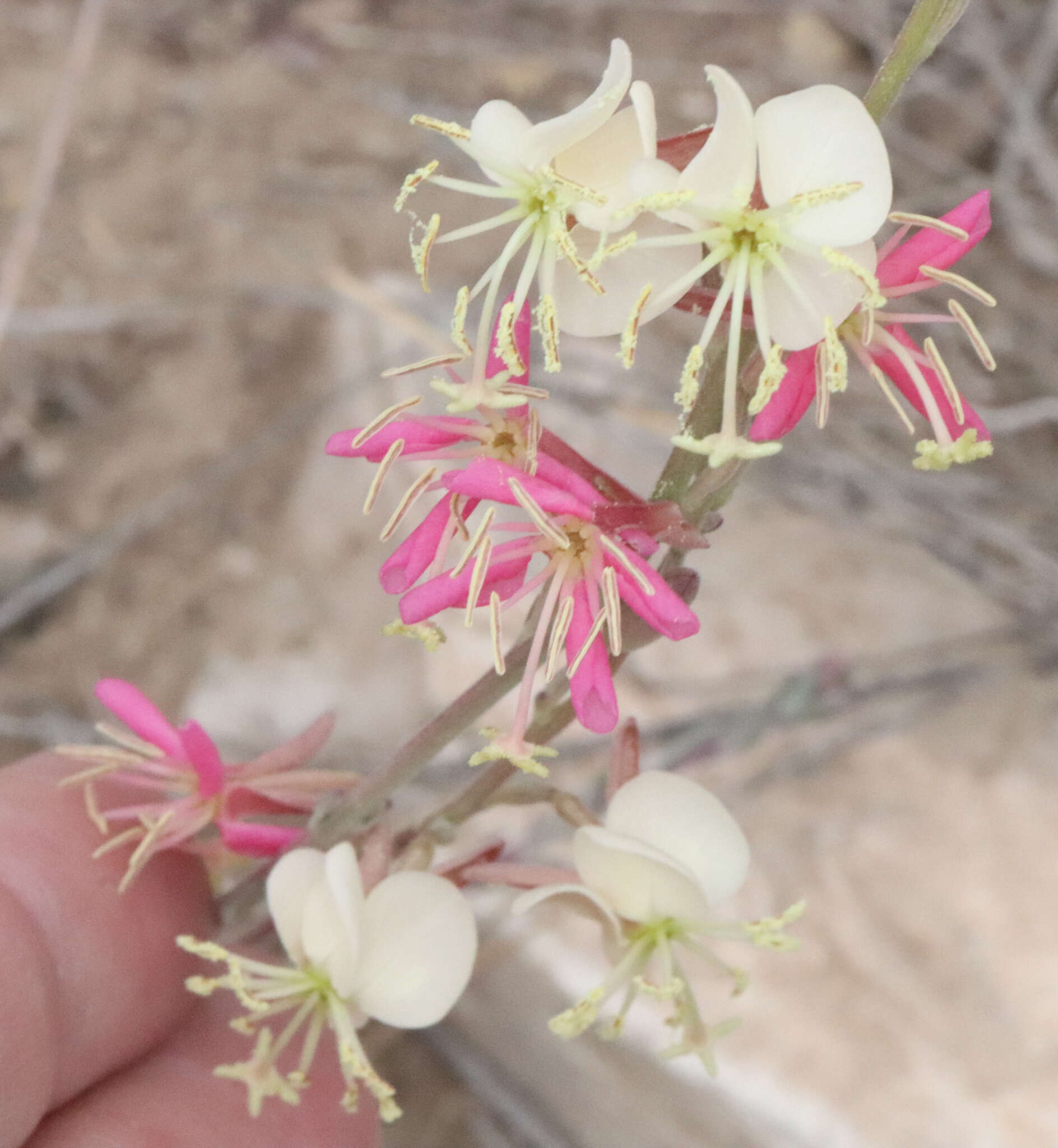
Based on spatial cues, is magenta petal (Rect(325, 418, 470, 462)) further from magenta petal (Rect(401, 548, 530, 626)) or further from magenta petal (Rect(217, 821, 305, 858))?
magenta petal (Rect(217, 821, 305, 858))

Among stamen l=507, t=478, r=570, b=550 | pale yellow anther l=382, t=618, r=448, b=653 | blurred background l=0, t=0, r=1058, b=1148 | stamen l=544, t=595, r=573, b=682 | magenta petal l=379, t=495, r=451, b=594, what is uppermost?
stamen l=507, t=478, r=570, b=550

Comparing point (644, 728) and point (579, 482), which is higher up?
point (579, 482)

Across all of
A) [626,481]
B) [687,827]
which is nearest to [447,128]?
[687,827]

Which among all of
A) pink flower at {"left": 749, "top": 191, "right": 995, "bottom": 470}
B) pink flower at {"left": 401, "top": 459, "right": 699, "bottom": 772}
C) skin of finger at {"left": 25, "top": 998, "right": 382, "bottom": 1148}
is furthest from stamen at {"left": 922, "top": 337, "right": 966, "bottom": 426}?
skin of finger at {"left": 25, "top": 998, "right": 382, "bottom": 1148}

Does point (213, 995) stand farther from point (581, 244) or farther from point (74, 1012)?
point (581, 244)

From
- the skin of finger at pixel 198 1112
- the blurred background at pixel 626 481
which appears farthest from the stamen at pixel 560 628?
the blurred background at pixel 626 481

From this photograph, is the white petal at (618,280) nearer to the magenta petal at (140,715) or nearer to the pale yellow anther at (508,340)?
the pale yellow anther at (508,340)

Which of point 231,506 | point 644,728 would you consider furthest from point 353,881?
point 231,506

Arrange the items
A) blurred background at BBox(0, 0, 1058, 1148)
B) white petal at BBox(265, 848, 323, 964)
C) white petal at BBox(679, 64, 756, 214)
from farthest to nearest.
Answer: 1. blurred background at BBox(0, 0, 1058, 1148)
2. white petal at BBox(265, 848, 323, 964)
3. white petal at BBox(679, 64, 756, 214)
